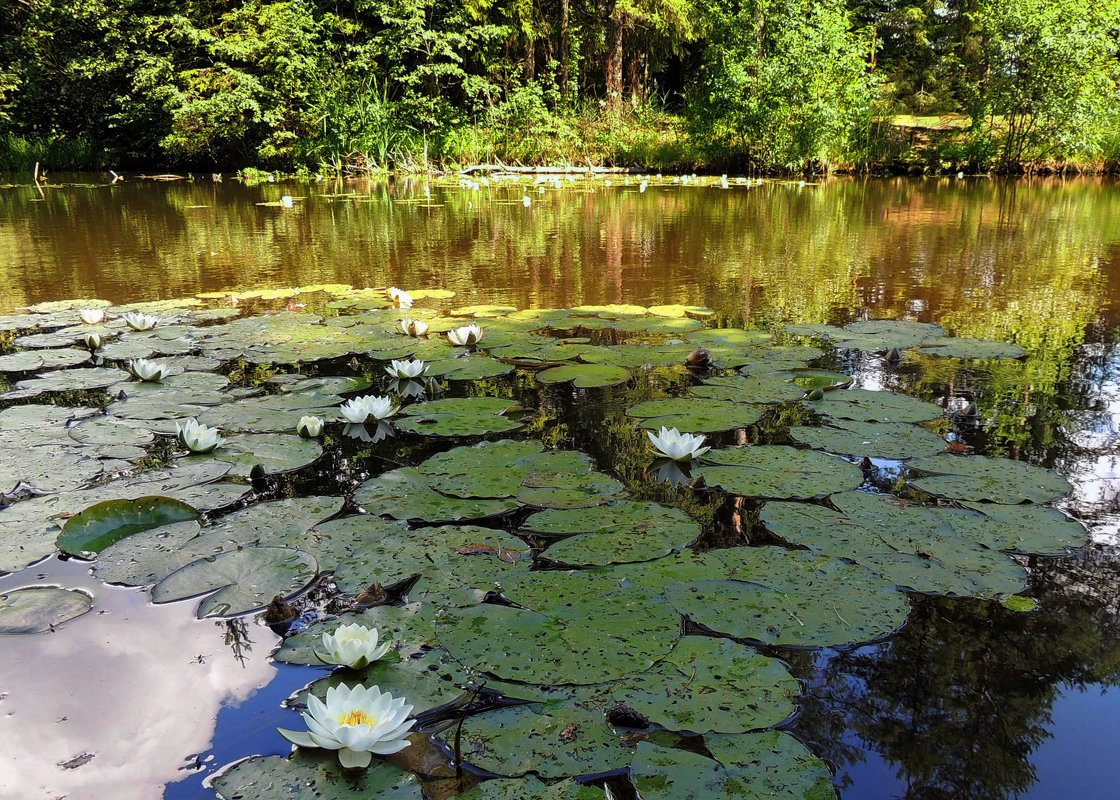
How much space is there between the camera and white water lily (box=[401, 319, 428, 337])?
3.03m

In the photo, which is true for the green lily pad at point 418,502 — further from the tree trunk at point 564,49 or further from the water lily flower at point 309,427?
the tree trunk at point 564,49

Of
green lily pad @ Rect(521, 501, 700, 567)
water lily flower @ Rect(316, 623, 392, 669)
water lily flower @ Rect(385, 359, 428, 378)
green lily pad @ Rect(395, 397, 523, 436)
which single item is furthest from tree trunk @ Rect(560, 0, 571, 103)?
water lily flower @ Rect(316, 623, 392, 669)

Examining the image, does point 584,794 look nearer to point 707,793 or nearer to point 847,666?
point 707,793

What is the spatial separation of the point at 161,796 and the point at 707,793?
2.29ft

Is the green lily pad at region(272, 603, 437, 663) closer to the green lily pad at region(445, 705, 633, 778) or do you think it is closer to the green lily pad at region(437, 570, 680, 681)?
the green lily pad at region(437, 570, 680, 681)

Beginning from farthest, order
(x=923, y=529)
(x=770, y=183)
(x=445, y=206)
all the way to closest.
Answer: (x=770, y=183) < (x=445, y=206) < (x=923, y=529)

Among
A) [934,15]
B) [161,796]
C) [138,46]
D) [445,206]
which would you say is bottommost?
[161,796]

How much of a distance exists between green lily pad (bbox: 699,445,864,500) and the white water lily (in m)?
1.51

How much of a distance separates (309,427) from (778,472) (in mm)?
1295

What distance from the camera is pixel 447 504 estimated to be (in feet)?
5.54

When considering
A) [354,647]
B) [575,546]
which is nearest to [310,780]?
[354,647]

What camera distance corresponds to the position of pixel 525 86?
16.6 meters

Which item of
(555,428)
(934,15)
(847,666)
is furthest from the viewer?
(934,15)

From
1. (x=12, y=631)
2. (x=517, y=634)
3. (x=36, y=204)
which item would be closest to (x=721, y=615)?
(x=517, y=634)
